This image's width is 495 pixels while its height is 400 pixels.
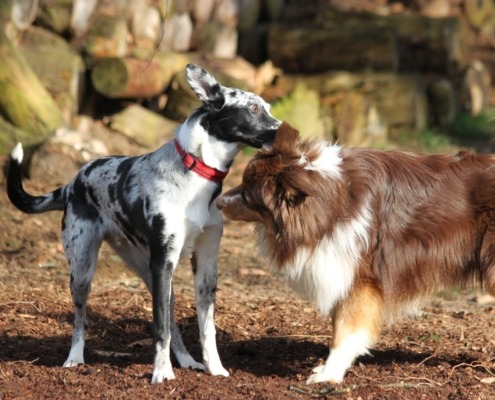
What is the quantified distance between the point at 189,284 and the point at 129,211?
9.11 ft

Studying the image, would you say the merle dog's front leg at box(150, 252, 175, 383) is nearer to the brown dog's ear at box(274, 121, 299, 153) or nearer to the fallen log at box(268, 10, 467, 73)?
the brown dog's ear at box(274, 121, 299, 153)

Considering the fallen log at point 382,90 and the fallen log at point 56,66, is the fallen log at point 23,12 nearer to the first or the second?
the fallen log at point 56,66

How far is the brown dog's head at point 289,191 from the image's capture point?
17.8 feet

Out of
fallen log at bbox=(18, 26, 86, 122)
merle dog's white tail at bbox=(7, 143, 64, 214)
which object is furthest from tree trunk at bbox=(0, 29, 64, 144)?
merle dog's white tail at bbox=(7, 143, 64, 214)

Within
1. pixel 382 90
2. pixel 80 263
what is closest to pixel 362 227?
pixel 80 263

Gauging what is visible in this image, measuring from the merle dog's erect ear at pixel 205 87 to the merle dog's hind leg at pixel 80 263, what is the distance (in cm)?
116

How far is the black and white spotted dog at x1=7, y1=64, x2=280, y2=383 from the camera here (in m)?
5.49

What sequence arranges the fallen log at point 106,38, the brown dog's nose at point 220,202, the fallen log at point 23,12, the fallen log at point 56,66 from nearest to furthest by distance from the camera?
the brown dog's nose at point 220,202 → the fallen log at point 23,12 → the fallen log at point 56,66 → the fallen log at point 106,38

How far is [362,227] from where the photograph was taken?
219 inches

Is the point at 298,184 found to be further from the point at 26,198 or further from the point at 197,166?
the point at 26,198

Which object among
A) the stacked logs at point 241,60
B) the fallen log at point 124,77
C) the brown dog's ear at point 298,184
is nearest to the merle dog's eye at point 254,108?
the brown dog's ear at point 298,184

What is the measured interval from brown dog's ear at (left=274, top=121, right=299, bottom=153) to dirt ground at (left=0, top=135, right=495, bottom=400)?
4.61ft

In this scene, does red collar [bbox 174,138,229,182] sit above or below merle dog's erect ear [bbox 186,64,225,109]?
below

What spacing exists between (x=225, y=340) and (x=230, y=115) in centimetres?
196
